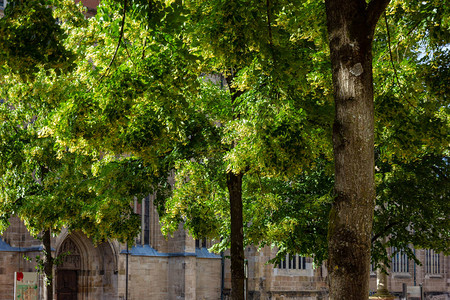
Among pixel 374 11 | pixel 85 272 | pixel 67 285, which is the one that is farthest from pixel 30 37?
pixel 67 285

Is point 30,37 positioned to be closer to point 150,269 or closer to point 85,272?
point 85,272

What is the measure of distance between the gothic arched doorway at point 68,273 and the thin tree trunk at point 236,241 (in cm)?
1537

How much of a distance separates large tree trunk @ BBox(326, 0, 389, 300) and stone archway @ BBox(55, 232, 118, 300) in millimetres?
22029

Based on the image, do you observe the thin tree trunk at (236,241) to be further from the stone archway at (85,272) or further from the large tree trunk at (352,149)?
the stone archway at (85,272)

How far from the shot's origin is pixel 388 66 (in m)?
10.8

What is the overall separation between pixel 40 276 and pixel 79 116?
1518 centimetres

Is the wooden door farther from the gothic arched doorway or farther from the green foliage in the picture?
the green foliage

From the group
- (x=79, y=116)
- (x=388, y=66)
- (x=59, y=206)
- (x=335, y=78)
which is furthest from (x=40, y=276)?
(x=335, y=78)

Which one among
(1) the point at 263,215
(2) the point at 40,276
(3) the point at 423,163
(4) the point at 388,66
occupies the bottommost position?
(2) the point at 40,276

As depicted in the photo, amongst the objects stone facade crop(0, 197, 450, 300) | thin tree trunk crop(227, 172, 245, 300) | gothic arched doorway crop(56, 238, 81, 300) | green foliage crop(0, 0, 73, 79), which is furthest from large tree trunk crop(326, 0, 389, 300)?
gothic arched doorway crop(56, 238, 81, 300)

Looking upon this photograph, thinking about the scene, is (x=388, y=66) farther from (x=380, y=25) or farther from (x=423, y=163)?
(x=423, y=163)

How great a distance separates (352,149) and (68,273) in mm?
23242

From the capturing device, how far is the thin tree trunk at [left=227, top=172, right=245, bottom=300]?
12273mm

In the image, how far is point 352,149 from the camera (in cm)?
547
